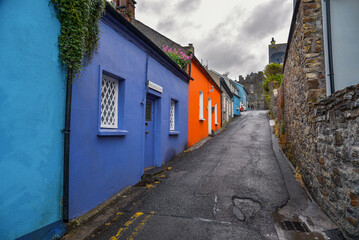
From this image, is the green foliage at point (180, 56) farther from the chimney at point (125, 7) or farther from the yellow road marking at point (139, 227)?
the yellow road marking at point (139, 227)

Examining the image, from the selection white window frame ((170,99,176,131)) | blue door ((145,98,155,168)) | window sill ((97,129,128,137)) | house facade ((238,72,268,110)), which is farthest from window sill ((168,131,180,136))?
house facade ((238,72,268,110))

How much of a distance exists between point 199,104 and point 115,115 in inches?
332

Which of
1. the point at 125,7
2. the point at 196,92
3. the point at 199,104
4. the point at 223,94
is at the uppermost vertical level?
the point at 125,7

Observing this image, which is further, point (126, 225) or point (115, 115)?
point (115, 115)

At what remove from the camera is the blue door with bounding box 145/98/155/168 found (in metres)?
7.00

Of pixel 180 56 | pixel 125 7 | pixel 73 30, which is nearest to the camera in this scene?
pixel 73 30

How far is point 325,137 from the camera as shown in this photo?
3.93m

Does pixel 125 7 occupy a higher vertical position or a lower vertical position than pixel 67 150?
higher

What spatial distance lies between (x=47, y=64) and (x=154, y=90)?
4046 millimetres

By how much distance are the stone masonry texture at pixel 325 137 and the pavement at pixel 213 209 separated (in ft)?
1.26

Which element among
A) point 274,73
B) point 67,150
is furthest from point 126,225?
point 274,73

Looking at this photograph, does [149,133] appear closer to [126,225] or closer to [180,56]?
[126,225]

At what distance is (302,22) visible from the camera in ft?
16.4

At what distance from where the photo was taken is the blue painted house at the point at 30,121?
8.46 feet
